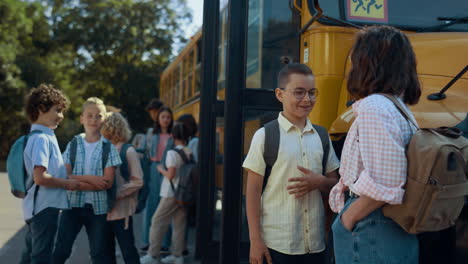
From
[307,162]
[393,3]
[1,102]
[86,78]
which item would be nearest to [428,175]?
[307,162]

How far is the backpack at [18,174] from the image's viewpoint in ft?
10.8

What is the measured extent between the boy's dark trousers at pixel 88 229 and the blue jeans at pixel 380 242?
2.33 meters

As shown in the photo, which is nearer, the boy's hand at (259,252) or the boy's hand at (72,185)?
the boy's hand at (259,252)

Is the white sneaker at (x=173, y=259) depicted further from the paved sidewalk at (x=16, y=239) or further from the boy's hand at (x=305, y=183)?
the boy's hand at (x=305, y=183)

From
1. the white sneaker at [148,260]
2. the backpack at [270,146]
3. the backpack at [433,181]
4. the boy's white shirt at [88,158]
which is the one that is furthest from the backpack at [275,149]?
the white sneaker at [148,260]

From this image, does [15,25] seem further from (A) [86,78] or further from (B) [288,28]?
(B) [288,28]

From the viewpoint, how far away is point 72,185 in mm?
3443

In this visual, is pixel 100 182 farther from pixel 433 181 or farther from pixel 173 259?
pixel 433 181

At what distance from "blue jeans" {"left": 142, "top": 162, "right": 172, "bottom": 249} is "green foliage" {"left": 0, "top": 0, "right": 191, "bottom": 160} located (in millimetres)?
21126

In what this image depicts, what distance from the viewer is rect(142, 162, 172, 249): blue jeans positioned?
5.88 m

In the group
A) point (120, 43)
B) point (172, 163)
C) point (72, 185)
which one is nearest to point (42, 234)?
point (72, 185)

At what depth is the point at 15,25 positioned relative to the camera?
2447cm

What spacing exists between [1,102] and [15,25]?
3662 mm

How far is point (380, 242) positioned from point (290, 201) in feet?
2.25
